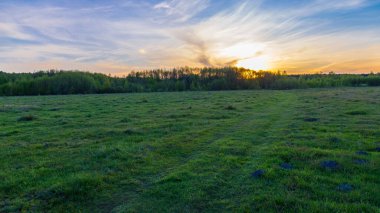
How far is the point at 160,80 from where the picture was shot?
444ft

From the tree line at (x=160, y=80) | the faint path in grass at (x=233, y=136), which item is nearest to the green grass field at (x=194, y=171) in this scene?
the faint path in grass at (x=233, y=136)

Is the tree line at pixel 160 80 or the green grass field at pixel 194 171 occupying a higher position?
the tree line at pixel 160 80

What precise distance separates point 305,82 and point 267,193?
122m

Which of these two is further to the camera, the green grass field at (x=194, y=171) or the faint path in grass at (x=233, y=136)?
the faint path in grass at (x=233, y=136)

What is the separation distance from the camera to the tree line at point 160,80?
327 ft

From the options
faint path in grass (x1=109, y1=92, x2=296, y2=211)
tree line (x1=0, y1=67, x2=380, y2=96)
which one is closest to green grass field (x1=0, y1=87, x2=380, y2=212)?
faint path in grass (x1=109, y1=92, x2=296, y2=211)

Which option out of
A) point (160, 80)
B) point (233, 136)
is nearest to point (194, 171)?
point (233, 136)

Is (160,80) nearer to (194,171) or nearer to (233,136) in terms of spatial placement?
(233,136)

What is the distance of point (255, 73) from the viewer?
4963 inches

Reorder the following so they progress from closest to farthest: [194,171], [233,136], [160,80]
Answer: [194,171] < [233,136] < [160,80]

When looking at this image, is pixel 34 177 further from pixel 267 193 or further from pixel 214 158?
pixel 267 193

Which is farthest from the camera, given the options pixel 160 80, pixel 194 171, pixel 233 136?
pixel 160 80

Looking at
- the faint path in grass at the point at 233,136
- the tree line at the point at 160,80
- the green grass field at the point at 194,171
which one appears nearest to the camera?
the green grass field at the point at 194,171

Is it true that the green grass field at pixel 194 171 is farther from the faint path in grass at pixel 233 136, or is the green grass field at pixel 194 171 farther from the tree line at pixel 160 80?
the tree line at pixel 160 80
